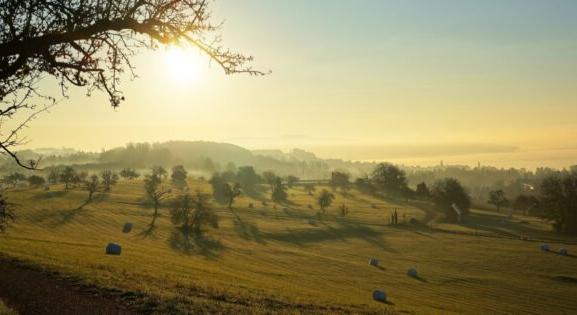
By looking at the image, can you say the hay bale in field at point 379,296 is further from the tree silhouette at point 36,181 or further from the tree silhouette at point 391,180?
the tree silhouette at point 391,180

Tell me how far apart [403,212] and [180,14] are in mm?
121117

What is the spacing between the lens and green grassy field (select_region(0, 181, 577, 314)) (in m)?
24.1

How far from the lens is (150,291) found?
19.1 m

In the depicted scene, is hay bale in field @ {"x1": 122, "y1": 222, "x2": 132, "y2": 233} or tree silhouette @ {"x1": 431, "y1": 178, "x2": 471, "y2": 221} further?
tree silhouette @ {"x1": 431, "y1": 178, "x2": 471, "y2": 221}

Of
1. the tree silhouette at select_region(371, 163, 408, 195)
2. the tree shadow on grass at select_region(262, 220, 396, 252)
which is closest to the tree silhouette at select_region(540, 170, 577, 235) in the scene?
the tree shadow on grass at select_region(262, 220, 396, 252)

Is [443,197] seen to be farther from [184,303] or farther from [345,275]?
[184,303]

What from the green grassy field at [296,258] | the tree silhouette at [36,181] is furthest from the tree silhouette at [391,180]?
the tree silhouette at [36,181]

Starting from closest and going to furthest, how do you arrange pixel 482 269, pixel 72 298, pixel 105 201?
pixel 72 298 < pixel 482 269 < pixel 105 201

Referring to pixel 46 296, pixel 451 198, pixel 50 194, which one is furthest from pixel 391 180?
pixel 46 296

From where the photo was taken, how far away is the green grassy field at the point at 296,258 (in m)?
24.1

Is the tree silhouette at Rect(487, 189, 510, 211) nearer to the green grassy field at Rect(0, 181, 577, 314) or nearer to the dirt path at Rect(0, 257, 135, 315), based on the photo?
the green grassy field at Rect(0, 181, 577, 314)

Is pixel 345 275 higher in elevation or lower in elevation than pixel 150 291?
lower

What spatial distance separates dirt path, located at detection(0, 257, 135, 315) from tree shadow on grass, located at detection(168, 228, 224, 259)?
1501 inches

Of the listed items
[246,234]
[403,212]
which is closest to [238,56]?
[246,234]
